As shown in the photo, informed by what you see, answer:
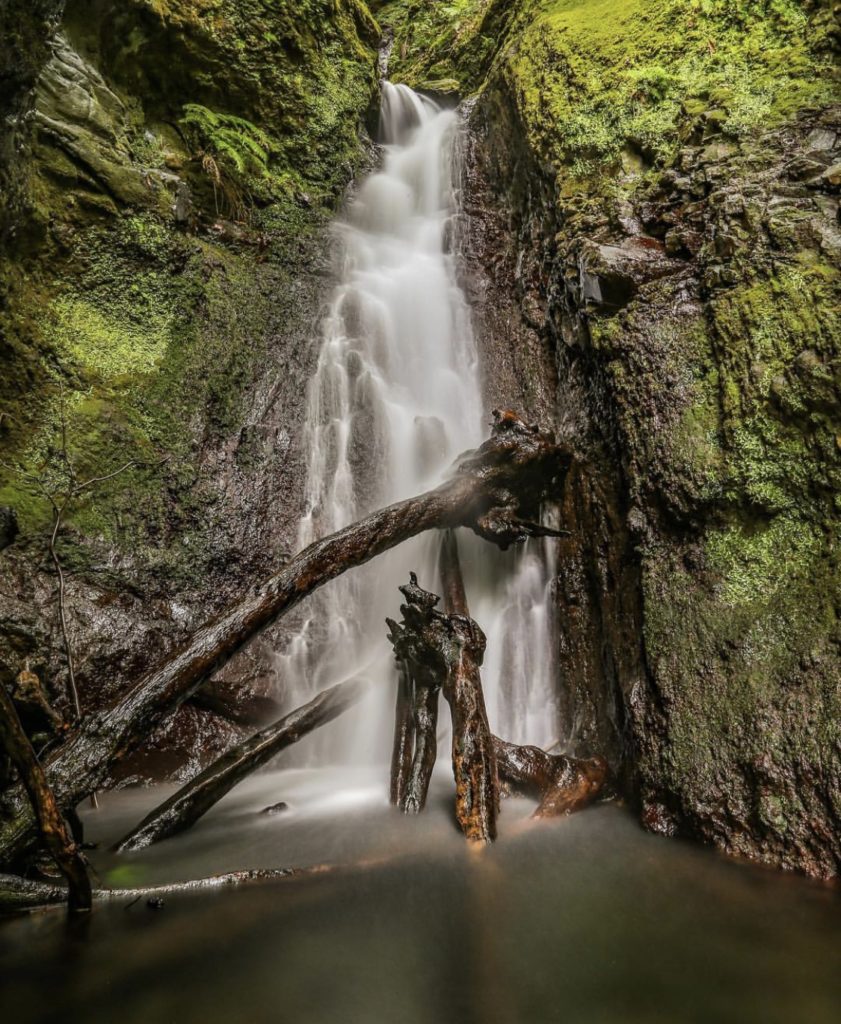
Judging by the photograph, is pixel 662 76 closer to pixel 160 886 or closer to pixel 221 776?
pixel 221 776

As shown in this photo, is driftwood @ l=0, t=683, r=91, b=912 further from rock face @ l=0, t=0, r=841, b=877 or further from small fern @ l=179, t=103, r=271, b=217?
small fern @ l=179, t=103, r=271, b=217

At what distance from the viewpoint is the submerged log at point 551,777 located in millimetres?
3951

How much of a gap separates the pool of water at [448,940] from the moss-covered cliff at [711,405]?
56cm

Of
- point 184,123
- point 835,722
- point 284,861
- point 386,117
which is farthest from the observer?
point 386,117

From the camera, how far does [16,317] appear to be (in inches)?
216

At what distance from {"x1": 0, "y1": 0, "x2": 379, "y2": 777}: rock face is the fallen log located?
1.33 m

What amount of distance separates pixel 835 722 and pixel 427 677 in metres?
2.56

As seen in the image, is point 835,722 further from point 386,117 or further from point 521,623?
point 386,117

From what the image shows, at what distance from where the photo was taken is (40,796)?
2.47 meters

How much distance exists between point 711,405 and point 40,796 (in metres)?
4.73

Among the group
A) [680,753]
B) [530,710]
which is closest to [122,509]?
[530,710]

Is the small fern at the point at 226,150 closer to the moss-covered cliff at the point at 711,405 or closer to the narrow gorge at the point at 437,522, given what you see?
the narrow gorge at the point at 437,522

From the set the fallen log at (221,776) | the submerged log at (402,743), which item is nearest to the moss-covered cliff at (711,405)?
the submerged log at (402,743)

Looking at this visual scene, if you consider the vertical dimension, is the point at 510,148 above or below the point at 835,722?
above
